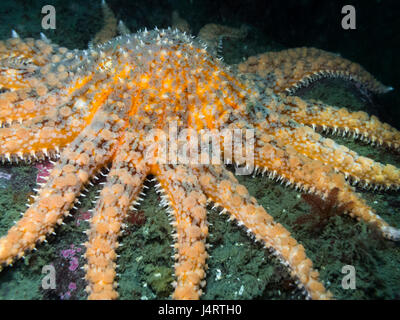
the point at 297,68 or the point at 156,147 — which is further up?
the point at 297,68

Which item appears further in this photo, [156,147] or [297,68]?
[297,68]

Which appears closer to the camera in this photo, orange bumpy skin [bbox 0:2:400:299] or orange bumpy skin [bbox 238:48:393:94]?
orange bumpy skin [bbox 0:2:400:299]

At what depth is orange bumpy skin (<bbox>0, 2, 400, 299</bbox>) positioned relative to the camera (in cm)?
238

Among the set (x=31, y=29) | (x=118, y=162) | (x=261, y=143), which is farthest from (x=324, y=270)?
(x=31, y=29)

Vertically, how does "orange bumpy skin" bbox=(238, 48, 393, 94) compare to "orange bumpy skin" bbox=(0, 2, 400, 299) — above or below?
above

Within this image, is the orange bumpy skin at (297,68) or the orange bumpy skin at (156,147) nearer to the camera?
the orange bumpy skin at (156,147)

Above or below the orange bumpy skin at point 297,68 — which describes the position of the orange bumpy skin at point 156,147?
below

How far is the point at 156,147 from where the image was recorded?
287cm

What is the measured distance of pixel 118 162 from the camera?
275cm

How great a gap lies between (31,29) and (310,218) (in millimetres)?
5530

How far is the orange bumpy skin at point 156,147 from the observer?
2.38 m

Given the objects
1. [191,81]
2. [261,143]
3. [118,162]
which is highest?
[191,81]
